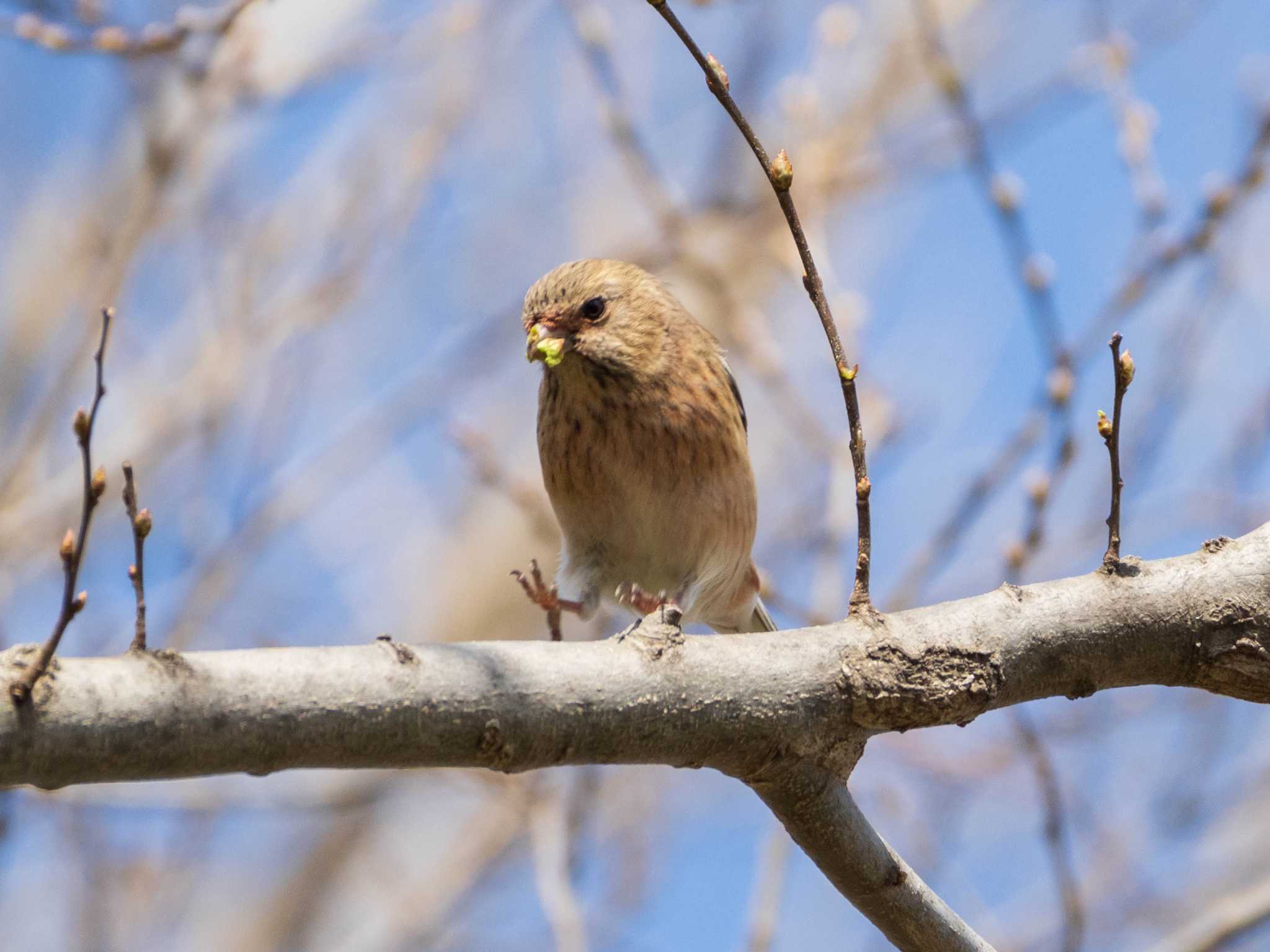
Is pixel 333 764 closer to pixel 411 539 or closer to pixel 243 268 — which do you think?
pixel 243 268

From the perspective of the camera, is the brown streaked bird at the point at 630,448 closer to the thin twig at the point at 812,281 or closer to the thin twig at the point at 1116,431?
the thin twig at the point at 812,281

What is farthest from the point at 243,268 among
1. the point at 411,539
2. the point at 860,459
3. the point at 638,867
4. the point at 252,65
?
the point at 860,459

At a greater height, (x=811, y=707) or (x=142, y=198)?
(x=142, y=198)

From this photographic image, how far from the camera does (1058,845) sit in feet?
13.0

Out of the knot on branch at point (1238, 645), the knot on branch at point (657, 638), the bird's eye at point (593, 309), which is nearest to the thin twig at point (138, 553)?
the knot on branch at point (657, 638)

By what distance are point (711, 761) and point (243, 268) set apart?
17.7 feet

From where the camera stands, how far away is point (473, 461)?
19.7ft

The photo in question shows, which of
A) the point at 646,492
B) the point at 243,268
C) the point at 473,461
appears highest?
the point at 243,268

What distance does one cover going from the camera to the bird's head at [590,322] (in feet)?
15.1

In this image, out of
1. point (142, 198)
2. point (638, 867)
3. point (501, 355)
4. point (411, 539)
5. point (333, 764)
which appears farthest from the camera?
point (411, 539)

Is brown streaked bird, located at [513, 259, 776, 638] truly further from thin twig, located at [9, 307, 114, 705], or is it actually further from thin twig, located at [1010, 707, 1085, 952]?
thin twig, located at [9, 307, 114, 705]

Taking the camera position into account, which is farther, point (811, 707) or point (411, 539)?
point (411, 539)

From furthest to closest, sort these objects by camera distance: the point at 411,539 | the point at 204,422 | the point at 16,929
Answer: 1. the point at 411,539
2. the point at 16,929
3. the point at 204,422

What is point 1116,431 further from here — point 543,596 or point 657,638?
point 543,596
